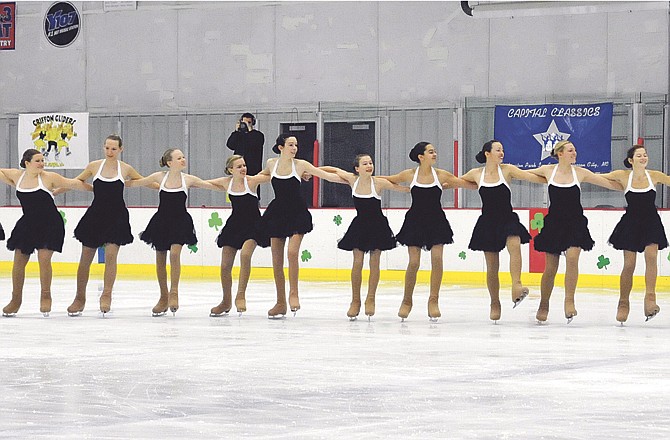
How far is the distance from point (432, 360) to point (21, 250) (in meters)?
4.52

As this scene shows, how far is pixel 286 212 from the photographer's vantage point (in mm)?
10930

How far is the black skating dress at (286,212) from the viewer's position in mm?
10898

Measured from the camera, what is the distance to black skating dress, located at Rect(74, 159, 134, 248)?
36.1ft

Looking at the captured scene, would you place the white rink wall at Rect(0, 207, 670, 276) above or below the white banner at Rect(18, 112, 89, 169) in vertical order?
below

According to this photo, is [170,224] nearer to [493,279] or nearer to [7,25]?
[493,279]

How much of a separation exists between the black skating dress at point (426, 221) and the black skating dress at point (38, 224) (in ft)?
9.41

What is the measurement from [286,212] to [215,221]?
6.64 metres

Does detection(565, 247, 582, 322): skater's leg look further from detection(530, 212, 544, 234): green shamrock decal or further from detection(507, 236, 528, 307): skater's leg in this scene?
detection(530, 212, 544, 234): green shamrock decal

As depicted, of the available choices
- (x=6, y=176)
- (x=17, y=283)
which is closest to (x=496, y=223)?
(x=17, y=283)

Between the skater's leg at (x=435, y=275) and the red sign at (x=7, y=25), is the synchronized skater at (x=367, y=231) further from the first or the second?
the red sign at (x=7, y=25)

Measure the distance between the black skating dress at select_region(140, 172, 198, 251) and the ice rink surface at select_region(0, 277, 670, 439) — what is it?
66 cm

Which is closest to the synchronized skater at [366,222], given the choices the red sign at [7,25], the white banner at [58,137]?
the white banner at [58,137]

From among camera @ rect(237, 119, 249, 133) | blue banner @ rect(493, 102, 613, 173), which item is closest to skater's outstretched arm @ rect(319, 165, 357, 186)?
camera @ rect(237, 119, 249, 133)

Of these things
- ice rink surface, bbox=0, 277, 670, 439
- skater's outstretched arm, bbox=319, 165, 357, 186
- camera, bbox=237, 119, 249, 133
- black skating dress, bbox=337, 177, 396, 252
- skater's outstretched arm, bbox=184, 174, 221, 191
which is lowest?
ice rink surface, bbox=0, 277, 670, 439
